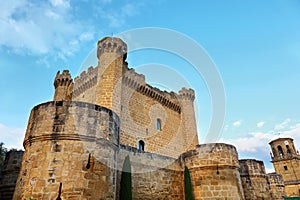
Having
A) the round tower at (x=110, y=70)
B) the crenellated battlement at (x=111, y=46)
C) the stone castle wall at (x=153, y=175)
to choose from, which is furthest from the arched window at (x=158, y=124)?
→ the stone castle wall at (x=153, y=175)

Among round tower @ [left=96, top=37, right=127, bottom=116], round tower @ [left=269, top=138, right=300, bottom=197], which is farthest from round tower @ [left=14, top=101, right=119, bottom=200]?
round tower @ [left=269, top=138, right=300, bottom=197]

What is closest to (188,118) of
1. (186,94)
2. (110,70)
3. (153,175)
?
(186,94)

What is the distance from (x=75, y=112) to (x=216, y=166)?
6.97 metres

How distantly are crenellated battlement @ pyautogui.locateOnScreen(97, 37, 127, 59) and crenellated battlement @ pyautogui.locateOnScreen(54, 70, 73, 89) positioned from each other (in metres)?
5.81

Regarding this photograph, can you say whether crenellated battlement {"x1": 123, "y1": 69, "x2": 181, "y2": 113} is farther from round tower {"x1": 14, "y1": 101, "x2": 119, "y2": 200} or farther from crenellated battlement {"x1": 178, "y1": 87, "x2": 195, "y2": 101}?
round tower {"x1": 14, "y1": 101, "x2": 119, "y2": 200}

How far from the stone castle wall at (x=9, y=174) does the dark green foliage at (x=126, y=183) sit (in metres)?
5.82

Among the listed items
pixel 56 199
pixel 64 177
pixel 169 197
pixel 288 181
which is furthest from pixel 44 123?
pixel 288 181

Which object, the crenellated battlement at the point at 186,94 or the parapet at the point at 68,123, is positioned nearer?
the parapet at the point at 68,123

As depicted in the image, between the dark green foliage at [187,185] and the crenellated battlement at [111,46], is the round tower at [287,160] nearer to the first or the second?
the dark green foliage at [187,185]

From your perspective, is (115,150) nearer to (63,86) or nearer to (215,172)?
(215,172)

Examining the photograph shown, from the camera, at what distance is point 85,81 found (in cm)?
1864

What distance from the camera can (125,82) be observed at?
17688 mm

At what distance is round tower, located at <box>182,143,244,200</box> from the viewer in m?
9.59

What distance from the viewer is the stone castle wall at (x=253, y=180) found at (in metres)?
13.3
